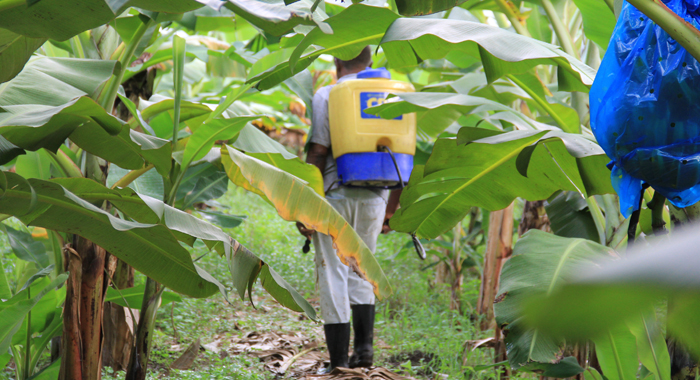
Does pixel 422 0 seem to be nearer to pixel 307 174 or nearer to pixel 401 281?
pixel 307 174

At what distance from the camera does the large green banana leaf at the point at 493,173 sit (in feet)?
5.61

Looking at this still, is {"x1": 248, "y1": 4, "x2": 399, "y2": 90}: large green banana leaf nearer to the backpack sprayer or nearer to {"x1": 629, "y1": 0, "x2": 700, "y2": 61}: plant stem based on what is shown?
the backpack sprayer

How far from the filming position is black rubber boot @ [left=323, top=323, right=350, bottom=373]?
2.57m

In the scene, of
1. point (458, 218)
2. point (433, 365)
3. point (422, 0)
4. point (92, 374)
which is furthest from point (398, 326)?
point (422, 0)

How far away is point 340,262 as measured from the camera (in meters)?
2.62

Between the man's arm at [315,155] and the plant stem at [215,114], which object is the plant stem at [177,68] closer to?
the plant stem at [215,114]

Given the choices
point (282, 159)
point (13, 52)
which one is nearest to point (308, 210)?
point (282, 159)

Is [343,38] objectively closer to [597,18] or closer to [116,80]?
[116,80]

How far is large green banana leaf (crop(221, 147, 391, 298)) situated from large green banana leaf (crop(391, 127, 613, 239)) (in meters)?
0.42

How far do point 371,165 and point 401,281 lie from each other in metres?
2.17

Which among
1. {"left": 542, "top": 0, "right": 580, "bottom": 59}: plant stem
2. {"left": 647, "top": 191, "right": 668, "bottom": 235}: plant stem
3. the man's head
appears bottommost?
{"left": 647, "top": 191, "right": 668, "bottom": 235}: plant stem

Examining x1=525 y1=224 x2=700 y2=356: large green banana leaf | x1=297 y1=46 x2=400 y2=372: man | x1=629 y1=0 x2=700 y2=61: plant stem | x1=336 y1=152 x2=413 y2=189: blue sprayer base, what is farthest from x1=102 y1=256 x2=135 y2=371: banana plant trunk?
x1=525 y1=224 x2=700 y2=356: large green banana leaf

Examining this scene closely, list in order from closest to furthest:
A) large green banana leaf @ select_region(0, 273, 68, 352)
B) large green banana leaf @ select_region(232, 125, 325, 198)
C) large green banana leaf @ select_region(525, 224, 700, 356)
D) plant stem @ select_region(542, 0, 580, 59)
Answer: large green banana leaf @ select_region(525, 224, 700, 356) < large green banana leaf @ select_region(0, 273, 68, 352) < large green banana leaf @ select_region(232, 125, 325, 198) < plant stem @ select_region(542, 0, 580, 59)

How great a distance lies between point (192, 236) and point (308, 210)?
1.42 feet
